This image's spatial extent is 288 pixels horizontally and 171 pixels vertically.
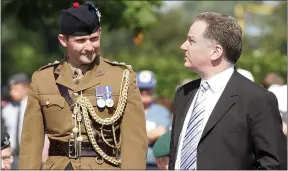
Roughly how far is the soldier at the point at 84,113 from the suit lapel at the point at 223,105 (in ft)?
2.32

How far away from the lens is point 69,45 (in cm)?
552

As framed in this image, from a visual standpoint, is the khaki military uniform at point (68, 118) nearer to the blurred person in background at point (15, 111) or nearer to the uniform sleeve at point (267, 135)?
the uniform sleeve at point (267, 135)

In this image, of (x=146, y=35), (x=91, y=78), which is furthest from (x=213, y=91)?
(x=146, y=35)

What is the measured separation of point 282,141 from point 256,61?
24.1 meters

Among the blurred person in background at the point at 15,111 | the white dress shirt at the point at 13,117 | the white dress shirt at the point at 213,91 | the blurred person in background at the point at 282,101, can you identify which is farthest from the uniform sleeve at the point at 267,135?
the white dress shirt at the point at 13,117

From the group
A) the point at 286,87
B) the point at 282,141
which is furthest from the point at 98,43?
the point at 286,87

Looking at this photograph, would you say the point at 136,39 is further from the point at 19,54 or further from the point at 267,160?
the point at 19,54

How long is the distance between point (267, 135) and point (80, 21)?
1.49 meters

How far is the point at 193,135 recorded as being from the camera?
4992 millimetres

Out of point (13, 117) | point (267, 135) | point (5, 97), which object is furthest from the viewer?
point (5, 97)

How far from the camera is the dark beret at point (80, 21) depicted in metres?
5.51

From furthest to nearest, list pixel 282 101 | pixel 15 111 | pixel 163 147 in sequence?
pixel 15 111, pixel 282 101, pixel 163 147

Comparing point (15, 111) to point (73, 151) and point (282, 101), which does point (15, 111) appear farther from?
point (73, 151)

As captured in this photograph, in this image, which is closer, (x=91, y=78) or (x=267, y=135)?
(x=267, y=135)
